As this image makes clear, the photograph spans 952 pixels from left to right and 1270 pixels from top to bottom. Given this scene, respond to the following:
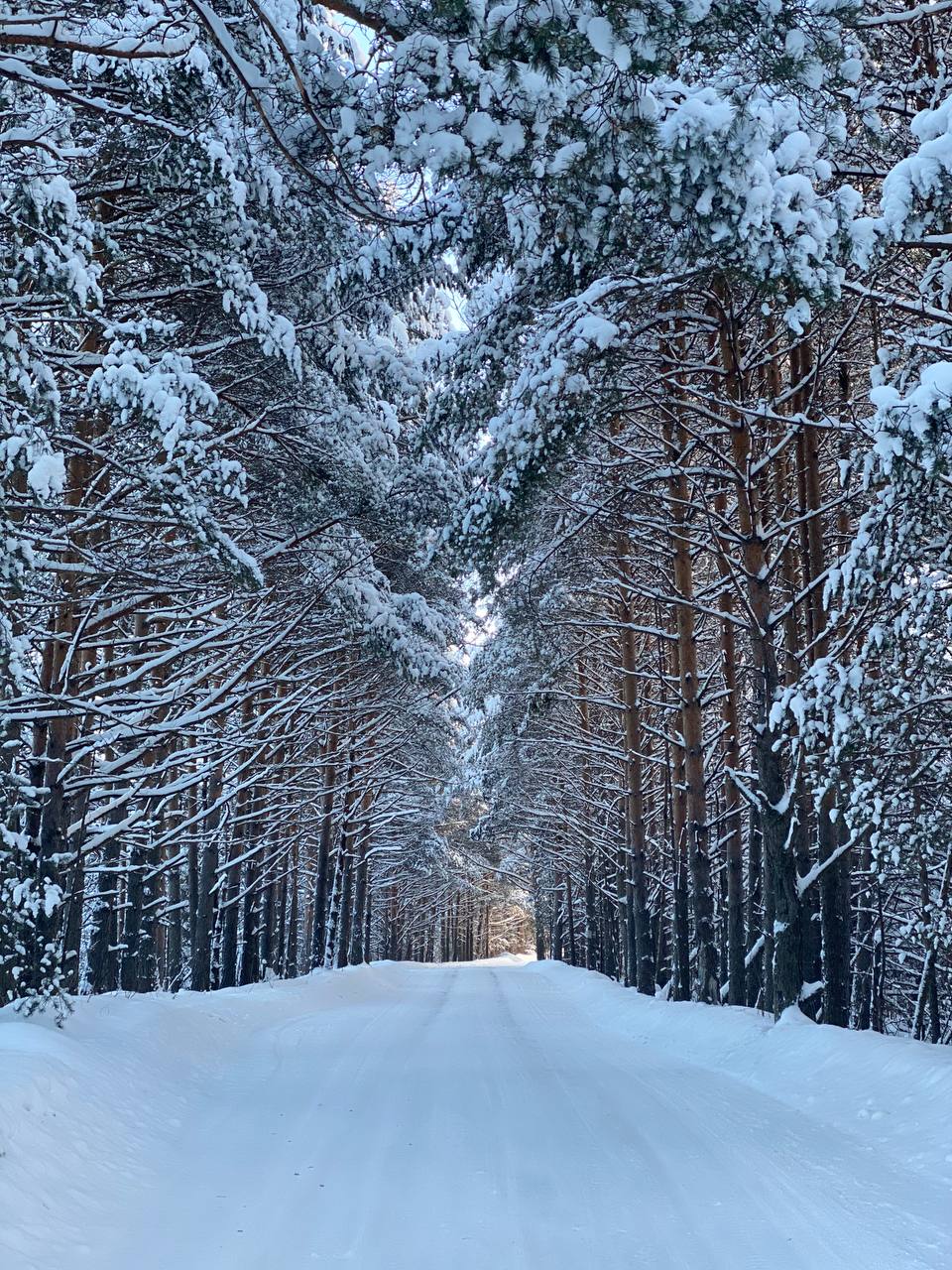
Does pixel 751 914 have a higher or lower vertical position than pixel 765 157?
lower

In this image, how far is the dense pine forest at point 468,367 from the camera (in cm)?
589

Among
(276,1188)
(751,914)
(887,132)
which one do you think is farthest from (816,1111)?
(751,914)

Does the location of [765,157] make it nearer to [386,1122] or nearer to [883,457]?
[883,457]

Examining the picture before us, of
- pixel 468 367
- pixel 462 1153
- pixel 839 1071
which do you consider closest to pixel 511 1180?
pixel 462 1153

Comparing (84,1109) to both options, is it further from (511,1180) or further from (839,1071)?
(839,1071)

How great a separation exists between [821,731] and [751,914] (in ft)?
55.6

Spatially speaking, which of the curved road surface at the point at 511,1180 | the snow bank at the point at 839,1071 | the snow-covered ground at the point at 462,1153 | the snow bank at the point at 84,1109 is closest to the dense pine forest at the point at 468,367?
the snow bank at the point at 84,1109

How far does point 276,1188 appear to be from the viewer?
5242 millimetres

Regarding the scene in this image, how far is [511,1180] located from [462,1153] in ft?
2.27

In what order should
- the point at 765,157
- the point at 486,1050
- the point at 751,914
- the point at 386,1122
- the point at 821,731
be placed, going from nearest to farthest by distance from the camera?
the point at 765,157 → the point at 386,1122 → the point at 821,731 → the point at 486,1050 → the point at 751,914

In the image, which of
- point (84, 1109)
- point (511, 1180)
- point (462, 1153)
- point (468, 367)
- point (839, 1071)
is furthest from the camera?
point (468, 367)

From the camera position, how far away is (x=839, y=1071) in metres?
7.76

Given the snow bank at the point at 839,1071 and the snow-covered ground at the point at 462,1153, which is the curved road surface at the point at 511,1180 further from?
the snow bank at the point at 839,1071

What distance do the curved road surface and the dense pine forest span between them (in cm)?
239
